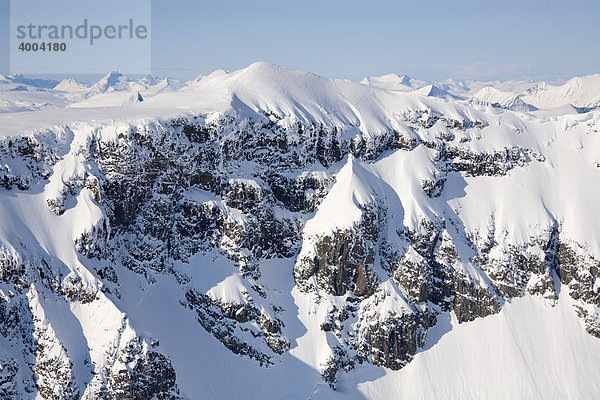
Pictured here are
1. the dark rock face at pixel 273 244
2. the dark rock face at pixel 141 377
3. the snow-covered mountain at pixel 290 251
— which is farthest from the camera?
the dark rock face at pixel 273 244

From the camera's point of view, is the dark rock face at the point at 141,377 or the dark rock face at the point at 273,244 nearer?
the dark rock face at the point at 141,377

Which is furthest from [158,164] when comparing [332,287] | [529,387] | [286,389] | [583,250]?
[583,250]

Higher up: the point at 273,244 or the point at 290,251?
the point at 273,244

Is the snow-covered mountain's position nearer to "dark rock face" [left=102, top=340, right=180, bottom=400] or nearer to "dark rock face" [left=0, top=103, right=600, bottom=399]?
"dark rock face" [left=102, top=340, right=180, bottom=400]

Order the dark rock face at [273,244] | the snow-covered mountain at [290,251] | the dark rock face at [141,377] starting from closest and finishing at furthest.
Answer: the dark rock face at [141,377] → the snow-covered mountain at [290,251] → the dark rock face at [273,244]

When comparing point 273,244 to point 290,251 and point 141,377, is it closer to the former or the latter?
point 290,251

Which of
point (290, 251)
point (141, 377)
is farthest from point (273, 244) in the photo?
point (141, 377)

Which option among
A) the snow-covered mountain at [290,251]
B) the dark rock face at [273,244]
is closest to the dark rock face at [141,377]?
the dark rock face at [273,244]

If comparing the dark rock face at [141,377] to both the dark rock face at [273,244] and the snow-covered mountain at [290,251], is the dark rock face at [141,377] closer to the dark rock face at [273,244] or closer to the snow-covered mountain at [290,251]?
the dark rock face at [273,244]

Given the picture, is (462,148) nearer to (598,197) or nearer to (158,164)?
(598,197)
